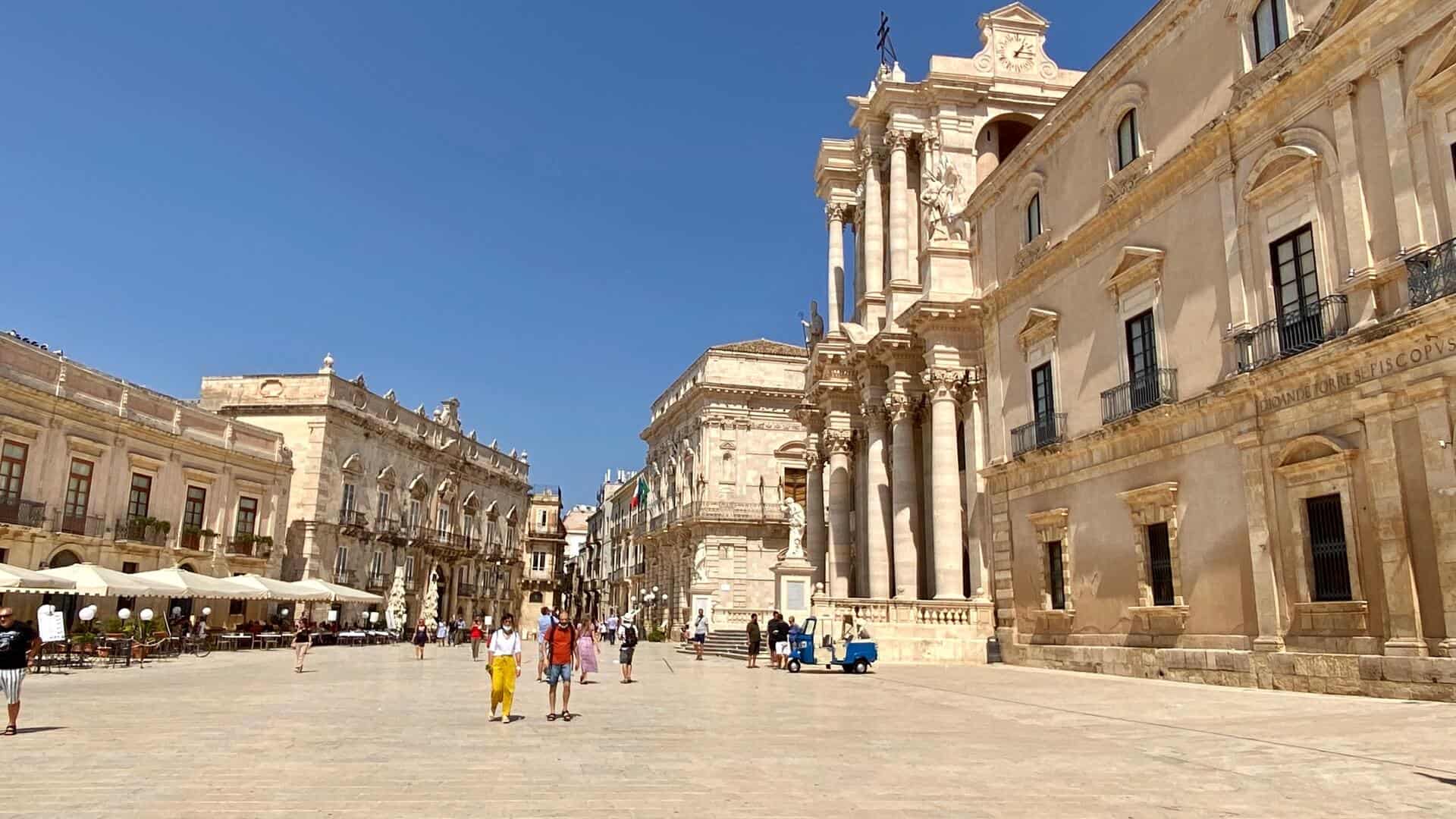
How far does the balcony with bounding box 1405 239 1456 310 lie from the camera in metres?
12.0

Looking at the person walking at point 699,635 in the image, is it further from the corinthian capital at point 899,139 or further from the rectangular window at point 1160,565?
the corinthian capital at point 899,139

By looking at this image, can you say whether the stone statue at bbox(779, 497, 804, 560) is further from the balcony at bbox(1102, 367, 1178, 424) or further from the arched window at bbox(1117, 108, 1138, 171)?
the arched window at bbox(1117, 108, 1138, 171)

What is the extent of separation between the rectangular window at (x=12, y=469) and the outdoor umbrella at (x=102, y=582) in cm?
719

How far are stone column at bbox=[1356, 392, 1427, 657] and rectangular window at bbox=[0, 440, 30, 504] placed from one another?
32.5 meters

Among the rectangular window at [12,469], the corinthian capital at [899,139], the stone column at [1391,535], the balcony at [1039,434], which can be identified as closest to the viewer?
the stone column at [1391,535]

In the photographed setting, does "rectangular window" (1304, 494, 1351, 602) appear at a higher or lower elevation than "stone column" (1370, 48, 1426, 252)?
lower

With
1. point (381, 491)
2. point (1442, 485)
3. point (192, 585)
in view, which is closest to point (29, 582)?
point (192, 585)

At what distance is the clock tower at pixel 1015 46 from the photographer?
31.3 m

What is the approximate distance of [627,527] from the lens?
6600 centimetres

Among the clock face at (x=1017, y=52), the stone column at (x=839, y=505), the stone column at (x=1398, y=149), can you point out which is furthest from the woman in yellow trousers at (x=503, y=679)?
the clock face at (x=1017, y=52)

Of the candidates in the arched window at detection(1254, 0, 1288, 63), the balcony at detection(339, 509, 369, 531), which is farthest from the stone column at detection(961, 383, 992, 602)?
the balcony at detection(339, 509, 369, 531)

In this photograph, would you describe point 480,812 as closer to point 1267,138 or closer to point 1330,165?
point 1330,165

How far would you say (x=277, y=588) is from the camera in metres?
31.1

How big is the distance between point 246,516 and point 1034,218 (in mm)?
30553
